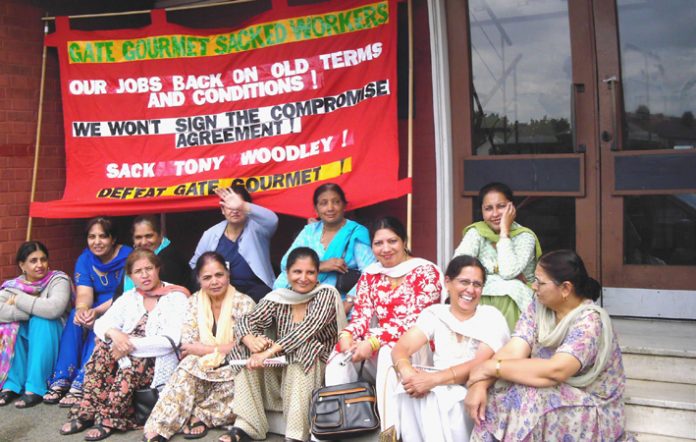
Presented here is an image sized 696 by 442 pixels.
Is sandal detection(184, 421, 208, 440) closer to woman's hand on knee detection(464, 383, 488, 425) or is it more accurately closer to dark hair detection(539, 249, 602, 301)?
woman's hand on knee detection(464, 383, 488, 425)

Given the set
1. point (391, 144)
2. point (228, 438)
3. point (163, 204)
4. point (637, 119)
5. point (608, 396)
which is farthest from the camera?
point (163, 204)

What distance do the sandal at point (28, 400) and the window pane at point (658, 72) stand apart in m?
4.38

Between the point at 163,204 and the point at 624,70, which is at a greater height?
Answer: the point at 624,70

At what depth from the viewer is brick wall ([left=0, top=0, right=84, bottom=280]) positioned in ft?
20.6

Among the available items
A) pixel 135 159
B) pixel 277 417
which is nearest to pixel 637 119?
pixel 277 417

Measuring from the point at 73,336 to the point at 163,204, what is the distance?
1209mm

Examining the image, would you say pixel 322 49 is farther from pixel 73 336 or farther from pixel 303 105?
pixel 73 336

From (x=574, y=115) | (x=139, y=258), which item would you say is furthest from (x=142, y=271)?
(x=574, y=115)

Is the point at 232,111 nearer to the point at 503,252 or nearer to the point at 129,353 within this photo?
the point at 129,353

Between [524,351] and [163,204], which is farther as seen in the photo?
[163,204]

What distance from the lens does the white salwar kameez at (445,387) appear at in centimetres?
389

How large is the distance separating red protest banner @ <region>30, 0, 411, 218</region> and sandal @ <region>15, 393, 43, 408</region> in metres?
1.48

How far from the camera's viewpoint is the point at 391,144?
564cm

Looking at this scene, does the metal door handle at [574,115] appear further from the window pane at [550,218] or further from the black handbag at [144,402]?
the black handbag at [144,402]
